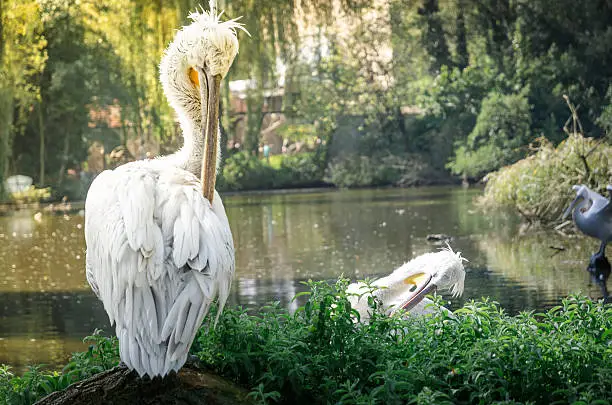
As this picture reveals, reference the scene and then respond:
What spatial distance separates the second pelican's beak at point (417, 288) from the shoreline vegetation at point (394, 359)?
0.95 meters

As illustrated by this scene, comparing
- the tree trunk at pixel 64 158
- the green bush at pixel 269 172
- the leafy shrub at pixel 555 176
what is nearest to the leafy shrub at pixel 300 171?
the green bush at pixel 269 172

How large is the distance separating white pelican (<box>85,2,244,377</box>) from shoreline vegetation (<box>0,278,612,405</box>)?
0.38 m

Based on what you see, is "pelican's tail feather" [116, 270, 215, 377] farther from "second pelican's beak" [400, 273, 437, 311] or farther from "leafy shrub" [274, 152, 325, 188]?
"leafy shrub" [274, 152, 325, 188]

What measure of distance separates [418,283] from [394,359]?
68.3 inches

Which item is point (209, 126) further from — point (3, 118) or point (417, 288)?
point (3, 118)

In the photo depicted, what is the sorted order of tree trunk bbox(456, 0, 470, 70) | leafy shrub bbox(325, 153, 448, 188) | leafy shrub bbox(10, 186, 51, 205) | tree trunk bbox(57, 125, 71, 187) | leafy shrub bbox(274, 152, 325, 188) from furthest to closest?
tree trunk bbox(456, 0, 470, 70) < leafy shrub bbox(274, 152, 325, 188) < leafy shrub bbox(325, 153, 448, 188) < tree trunk bbox(57, 125, 71, 187) < leafy shrub bbox(10, 186, 51, 205)

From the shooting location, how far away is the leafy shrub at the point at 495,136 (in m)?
27.0

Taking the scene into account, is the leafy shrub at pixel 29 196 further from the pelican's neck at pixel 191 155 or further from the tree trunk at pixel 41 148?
the pelican's neck at pixel 191 155

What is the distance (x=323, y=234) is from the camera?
545 inches

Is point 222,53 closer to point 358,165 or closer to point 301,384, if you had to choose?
point 301,384

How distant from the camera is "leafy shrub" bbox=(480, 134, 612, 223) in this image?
1170 cm

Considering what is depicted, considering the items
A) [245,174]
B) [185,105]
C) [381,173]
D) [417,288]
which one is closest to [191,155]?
[185,105]

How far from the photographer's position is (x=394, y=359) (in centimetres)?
371

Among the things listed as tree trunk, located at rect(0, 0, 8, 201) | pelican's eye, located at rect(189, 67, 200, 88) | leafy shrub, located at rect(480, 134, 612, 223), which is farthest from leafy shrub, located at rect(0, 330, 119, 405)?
tree trunk, located at rect(0, 0, 8, 201)
